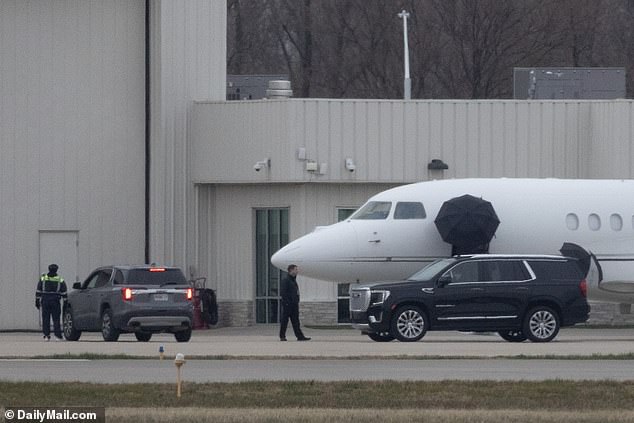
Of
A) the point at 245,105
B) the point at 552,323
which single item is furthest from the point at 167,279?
the point at 245,105

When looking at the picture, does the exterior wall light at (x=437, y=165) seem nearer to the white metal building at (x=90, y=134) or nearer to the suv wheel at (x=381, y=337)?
the white metal building at (x=90, y=134)

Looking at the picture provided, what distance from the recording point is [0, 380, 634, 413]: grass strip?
1816 centimetres

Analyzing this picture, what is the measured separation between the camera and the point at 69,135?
138 feet

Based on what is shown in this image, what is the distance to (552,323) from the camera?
30891mm

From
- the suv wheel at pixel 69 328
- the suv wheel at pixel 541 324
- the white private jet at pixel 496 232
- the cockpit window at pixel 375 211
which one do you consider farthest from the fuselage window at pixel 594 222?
the suv wheel at pixel 69 328

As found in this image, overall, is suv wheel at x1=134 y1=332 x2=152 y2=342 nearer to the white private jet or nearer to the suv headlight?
the white private jet

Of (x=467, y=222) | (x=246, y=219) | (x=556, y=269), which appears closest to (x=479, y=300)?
(x=556, y=269)

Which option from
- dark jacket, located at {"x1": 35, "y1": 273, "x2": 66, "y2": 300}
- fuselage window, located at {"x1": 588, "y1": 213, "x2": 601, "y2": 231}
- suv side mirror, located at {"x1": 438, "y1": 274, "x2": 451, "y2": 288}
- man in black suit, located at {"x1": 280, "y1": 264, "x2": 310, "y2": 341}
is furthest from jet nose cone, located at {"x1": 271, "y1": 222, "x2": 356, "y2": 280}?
fuselage window, located at {"x1": 588, "y1": 213, "x2": 601, "y2": 231}

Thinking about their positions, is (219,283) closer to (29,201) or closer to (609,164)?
(29,201)

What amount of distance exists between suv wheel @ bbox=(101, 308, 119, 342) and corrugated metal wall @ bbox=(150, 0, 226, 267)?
31.7 feet

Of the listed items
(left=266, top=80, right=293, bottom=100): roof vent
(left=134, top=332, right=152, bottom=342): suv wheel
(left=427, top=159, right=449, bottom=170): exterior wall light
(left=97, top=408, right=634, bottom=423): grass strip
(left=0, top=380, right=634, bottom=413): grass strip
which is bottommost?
(left=134, top=332, right=152, bottom=342): suv wheel

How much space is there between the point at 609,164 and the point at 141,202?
39.1ft

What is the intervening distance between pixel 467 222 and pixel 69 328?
8.50m

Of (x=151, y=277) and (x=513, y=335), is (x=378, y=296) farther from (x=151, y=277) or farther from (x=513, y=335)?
(x=151, y=277)
